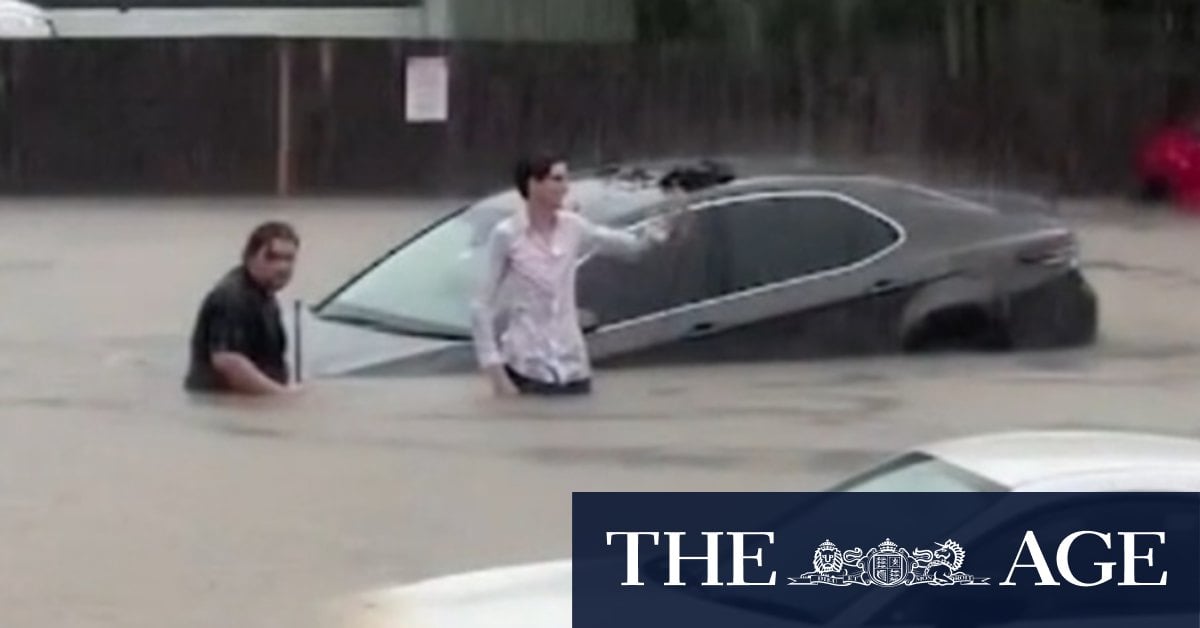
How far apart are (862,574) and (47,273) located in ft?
49.4

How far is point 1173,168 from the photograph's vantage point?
29859mm

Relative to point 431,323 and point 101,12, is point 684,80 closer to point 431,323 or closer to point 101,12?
point 101,12

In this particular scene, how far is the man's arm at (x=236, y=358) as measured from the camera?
1240 cm

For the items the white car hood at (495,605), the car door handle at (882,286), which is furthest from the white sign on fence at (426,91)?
the white car hood at (495,605)

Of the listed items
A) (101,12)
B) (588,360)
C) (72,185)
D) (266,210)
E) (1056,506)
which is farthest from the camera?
(101,12)

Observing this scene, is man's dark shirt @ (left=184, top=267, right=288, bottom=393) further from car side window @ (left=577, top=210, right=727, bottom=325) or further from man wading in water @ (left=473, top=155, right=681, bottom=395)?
car side window @ (left=577, top=210, right=727, bottom=325)

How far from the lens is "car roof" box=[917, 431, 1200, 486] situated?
6.03 meters

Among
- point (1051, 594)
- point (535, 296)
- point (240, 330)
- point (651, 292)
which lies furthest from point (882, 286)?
point (1051, 594)

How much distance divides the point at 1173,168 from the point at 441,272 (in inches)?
685

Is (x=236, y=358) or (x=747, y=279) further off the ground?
(x=747, y=279)

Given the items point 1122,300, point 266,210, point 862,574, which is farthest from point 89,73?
point 862,574

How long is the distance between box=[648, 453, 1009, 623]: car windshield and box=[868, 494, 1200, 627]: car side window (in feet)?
0.37

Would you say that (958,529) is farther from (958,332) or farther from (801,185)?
(958,332)

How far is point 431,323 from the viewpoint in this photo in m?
13.5
